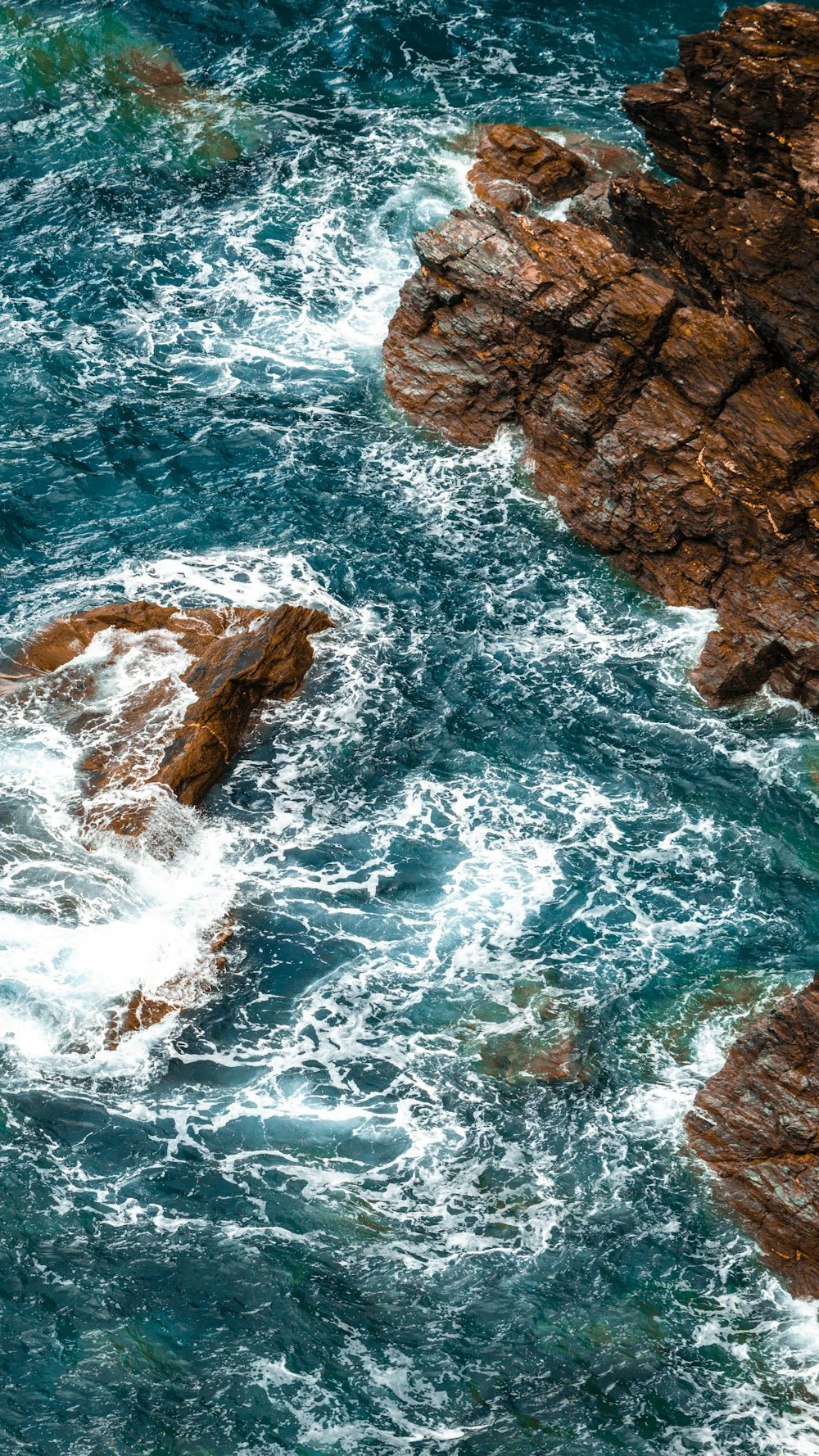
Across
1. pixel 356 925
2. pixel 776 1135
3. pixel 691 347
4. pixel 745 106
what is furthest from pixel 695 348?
pixel 776 1135

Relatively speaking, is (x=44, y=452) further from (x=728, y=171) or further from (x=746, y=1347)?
(x=746, y=1347)

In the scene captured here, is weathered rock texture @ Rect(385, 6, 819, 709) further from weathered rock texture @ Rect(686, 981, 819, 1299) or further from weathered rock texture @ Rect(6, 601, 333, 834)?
weathered rock texture @ Rect(686, 981, 819, 1299)

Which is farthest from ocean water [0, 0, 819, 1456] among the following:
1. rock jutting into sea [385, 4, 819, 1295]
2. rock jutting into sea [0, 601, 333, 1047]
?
rock jutting into sea [385, 4, 819, 1295]

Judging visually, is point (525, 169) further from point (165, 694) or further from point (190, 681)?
point (165, 694)

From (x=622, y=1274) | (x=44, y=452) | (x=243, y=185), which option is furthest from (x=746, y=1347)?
(x=243, y=185)

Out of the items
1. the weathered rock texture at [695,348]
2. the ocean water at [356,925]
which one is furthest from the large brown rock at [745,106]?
the ocean water at [356,925]

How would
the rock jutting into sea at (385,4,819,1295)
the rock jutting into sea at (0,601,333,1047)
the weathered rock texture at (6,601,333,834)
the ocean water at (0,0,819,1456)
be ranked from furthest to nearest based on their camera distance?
the rock jutting into sea at (385,4,819,1295) → the weathered rock texture at (6,601,333,834) → the rock jutting into sea at (0,601,333,1047) → the ocean water at (0,0,819,1456)

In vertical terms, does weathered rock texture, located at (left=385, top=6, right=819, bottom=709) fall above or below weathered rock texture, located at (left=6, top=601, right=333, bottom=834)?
above
